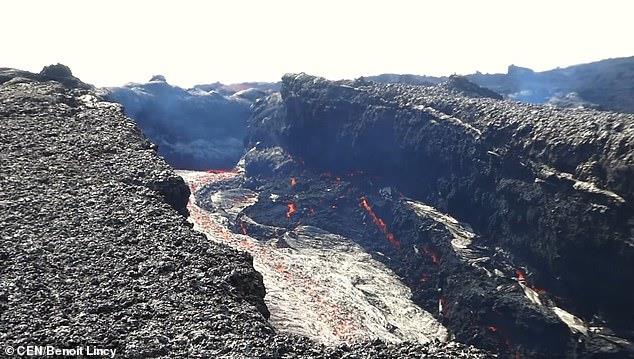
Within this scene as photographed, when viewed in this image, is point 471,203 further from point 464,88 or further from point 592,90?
point 592,90

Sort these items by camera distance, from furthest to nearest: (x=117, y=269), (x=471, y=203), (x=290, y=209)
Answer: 1. (x=290, y=209)
2. (x=471, y=203)
3. (x=117, y=269)

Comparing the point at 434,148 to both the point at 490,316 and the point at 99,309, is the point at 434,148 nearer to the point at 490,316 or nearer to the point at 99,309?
the point at 490,316

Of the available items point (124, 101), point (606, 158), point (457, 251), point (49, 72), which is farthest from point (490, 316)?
point (124, 101)

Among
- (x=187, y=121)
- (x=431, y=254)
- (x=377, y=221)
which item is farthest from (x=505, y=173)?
(x=187, y=121)

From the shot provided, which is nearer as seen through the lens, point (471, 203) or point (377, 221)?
point (471, 203)

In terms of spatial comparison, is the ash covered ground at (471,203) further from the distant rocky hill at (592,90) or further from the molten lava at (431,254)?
the distant rocky hill at (592,90)

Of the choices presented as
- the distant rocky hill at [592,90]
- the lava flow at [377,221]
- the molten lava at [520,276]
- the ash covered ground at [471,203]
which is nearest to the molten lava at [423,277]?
the ash covered ground at [471,203]

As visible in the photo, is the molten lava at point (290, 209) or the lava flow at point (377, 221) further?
the molten lava at point (290, 209)
